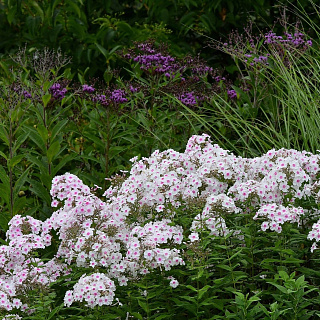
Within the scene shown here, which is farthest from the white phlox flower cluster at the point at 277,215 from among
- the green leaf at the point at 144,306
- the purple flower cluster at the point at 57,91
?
the purple flower cluster at the point at 57,91

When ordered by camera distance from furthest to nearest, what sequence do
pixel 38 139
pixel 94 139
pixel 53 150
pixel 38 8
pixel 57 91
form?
1. pixel 38 8
2. pixel 57 91
3. pixel 94 139
4. pixel 38 139
5. pixel 53 150

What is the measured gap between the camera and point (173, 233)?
293cm

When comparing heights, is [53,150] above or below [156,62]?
below

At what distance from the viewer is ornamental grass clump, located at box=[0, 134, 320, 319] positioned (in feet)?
9.02

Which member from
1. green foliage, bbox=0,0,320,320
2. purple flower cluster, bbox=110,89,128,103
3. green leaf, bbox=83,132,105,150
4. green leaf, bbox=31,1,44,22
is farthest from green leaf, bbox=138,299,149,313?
green leaf, bbox=31,1,44,22

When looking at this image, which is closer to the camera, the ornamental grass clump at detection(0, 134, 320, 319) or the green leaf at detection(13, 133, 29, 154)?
the ornamental grass clump at detection(0, 134, 320, 319)

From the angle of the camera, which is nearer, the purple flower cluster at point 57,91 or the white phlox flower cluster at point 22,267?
the white phlox flower cluster at point 22,267

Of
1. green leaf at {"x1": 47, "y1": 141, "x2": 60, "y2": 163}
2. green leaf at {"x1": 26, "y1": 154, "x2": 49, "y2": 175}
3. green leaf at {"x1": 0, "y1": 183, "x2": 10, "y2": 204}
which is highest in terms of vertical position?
green leaf at {"x1": 47, "y1": 141, "x2": 60, "y2": 163}

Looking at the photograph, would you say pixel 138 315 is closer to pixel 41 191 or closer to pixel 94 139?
pixel 41 191

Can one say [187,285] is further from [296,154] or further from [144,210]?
[296,154]

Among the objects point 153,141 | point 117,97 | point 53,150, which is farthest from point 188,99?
point 53,150

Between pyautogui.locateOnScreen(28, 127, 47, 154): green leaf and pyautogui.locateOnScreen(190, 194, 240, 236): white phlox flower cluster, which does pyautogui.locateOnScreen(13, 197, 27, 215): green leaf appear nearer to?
pyautogui.locateOnScreen(28, 127, 47, 154): green leaf

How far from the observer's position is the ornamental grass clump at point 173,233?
9.02 feet

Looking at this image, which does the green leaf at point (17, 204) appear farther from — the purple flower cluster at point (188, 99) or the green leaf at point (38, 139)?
the purple flower cluster at point (188, 99)
